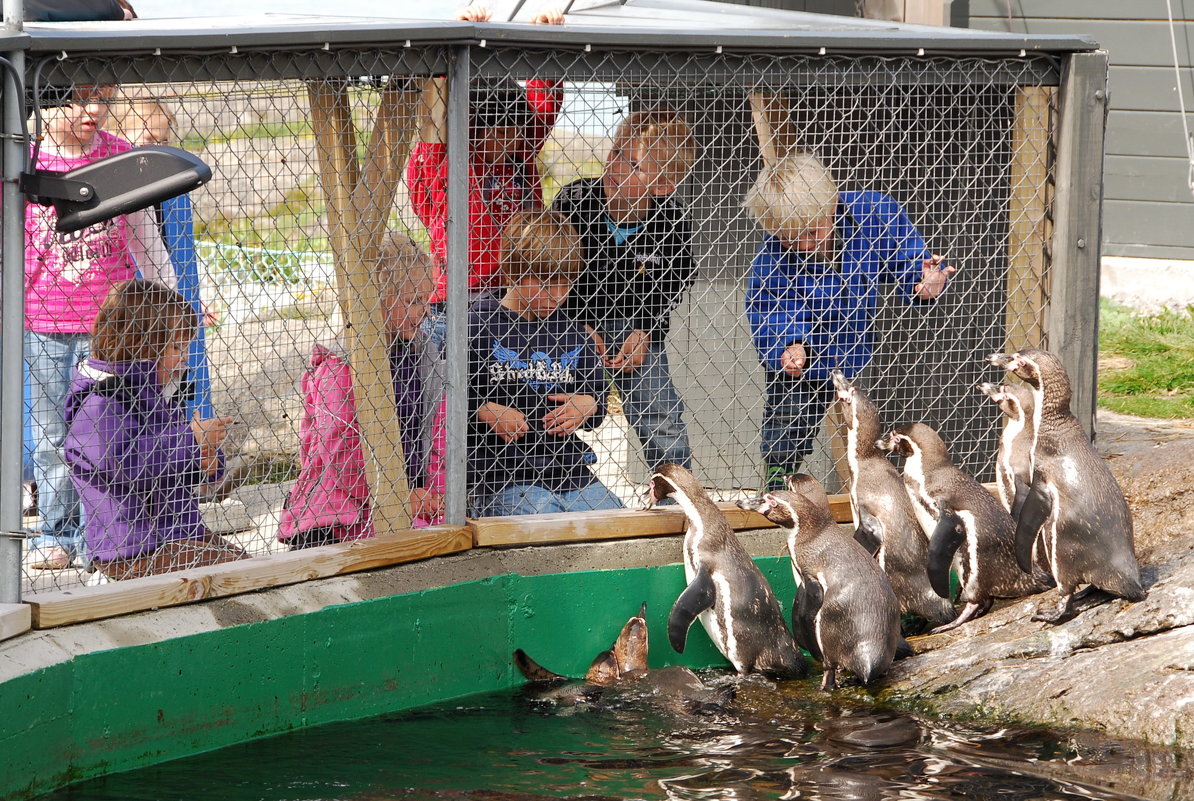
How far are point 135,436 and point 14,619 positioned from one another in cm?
73

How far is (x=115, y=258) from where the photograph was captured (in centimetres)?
408

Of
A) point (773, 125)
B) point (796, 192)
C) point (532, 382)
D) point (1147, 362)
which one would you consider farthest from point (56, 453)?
point (1147, 362)

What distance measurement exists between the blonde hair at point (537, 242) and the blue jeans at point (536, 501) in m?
0.74

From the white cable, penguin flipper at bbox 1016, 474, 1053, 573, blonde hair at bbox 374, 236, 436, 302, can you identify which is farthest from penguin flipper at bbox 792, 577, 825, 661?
the white cable

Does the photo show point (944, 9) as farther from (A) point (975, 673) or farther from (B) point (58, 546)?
(B) point (58, 546)

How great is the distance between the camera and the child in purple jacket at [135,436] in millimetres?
3857

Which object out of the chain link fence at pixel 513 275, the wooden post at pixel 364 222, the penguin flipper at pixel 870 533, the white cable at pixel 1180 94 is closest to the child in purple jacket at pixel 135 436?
the chain link fence at pixel 513 275

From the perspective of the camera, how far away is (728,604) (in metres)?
4.48

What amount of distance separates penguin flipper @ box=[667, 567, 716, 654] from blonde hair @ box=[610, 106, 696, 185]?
1370 mm

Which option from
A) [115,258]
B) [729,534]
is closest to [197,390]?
[115,258]

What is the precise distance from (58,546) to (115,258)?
87cm

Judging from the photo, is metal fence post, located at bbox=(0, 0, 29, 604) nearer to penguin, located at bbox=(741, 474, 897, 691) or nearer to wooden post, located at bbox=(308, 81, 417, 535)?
wooden post, located at bbox=(308, 81, 417, 535)

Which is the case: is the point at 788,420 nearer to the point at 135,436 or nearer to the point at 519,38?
the point at 519,38

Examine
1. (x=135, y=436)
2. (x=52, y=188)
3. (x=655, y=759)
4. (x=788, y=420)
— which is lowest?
(x=655, y=759)
